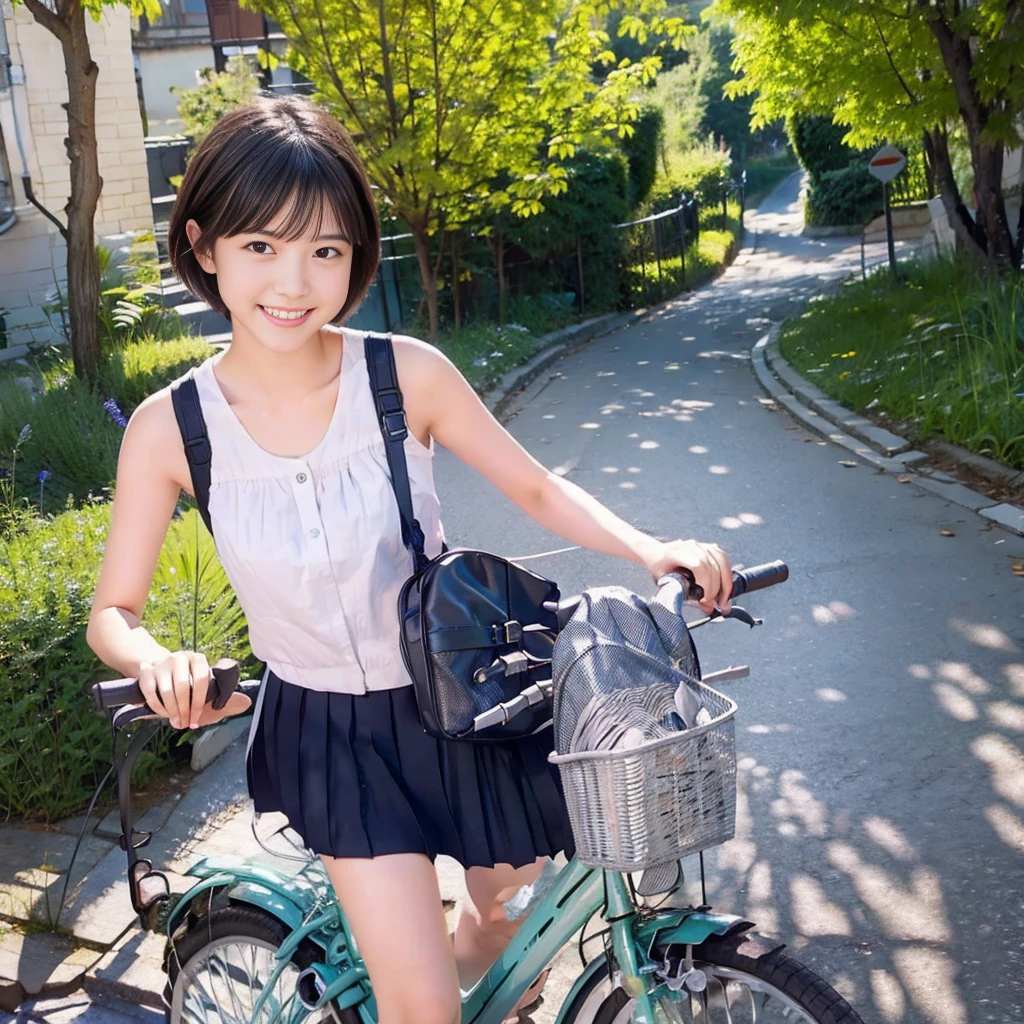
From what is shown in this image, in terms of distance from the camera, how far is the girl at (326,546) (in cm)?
201

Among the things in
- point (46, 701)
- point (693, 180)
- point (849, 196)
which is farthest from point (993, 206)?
point (849, 196)

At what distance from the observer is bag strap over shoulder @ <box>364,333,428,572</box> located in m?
2.09

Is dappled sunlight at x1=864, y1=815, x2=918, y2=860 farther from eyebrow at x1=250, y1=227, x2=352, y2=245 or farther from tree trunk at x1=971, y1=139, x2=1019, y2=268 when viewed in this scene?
tree trunk at x1=971, y1=139, x2=1019, y2=268

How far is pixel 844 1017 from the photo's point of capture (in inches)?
70.2

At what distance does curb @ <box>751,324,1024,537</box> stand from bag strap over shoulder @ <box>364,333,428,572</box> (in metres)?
5.51

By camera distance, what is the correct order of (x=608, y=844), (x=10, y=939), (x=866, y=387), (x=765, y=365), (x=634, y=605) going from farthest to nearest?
1. (x=765, y=365)
2. (x=866, y=387)
3. (x=10, y=939)
4. (x=634, y=605)
5. (x=608, y=844)

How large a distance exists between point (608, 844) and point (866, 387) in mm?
9436

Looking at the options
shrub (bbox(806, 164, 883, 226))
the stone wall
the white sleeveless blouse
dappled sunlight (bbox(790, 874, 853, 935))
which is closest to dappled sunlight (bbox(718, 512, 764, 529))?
dappled sunlight (bbox(790, 874, 853, 935))

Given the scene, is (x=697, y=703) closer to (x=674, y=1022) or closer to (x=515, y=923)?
(x=674, y=1022)

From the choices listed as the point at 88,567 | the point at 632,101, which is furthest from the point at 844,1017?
the point at 632,101

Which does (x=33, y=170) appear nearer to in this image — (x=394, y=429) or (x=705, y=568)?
(x=394, y=429)

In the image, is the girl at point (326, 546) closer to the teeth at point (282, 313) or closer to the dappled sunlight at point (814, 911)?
the teeth at point (282, 313)

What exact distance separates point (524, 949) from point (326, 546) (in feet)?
2.56

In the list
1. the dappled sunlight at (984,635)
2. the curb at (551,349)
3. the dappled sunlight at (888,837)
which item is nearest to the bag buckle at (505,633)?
the dappled sunlight at (888,837)
